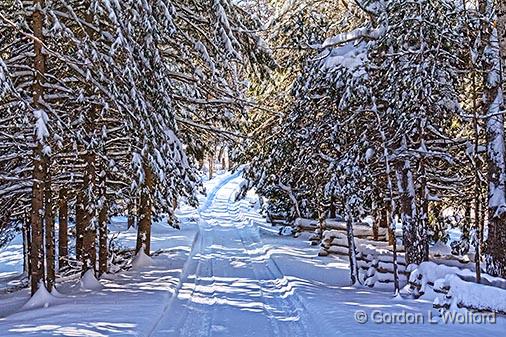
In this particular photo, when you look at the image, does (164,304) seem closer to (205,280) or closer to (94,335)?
(94,335)

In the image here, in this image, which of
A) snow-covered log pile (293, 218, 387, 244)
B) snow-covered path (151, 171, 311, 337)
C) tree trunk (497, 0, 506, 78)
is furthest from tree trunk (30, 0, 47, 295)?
snow-covered log pile (293, 218, 387, 244)

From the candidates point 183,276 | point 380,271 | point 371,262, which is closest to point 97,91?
point 183,276

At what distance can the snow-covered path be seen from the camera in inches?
316

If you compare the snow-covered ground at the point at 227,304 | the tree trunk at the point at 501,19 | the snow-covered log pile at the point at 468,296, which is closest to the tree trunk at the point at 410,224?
the snow-covered ground at the point at 227,304

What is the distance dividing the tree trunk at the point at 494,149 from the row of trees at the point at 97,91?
4.73m

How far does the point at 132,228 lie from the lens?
3297 centimetres

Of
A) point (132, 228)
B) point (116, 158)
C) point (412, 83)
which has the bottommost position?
point (132, 228)

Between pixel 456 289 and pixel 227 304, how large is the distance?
406 centimetres

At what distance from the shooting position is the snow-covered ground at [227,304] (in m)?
7.56

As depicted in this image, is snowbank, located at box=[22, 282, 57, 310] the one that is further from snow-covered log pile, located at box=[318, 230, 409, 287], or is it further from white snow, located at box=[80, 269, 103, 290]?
snow-covered log pile, located at box=[318, 230, 409, 287]

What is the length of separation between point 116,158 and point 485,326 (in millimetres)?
9522

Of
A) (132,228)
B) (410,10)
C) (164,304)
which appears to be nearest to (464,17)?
(410,10)

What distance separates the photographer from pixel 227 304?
9844mm

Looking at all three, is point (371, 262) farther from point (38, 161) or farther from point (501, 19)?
point (38, 161)
